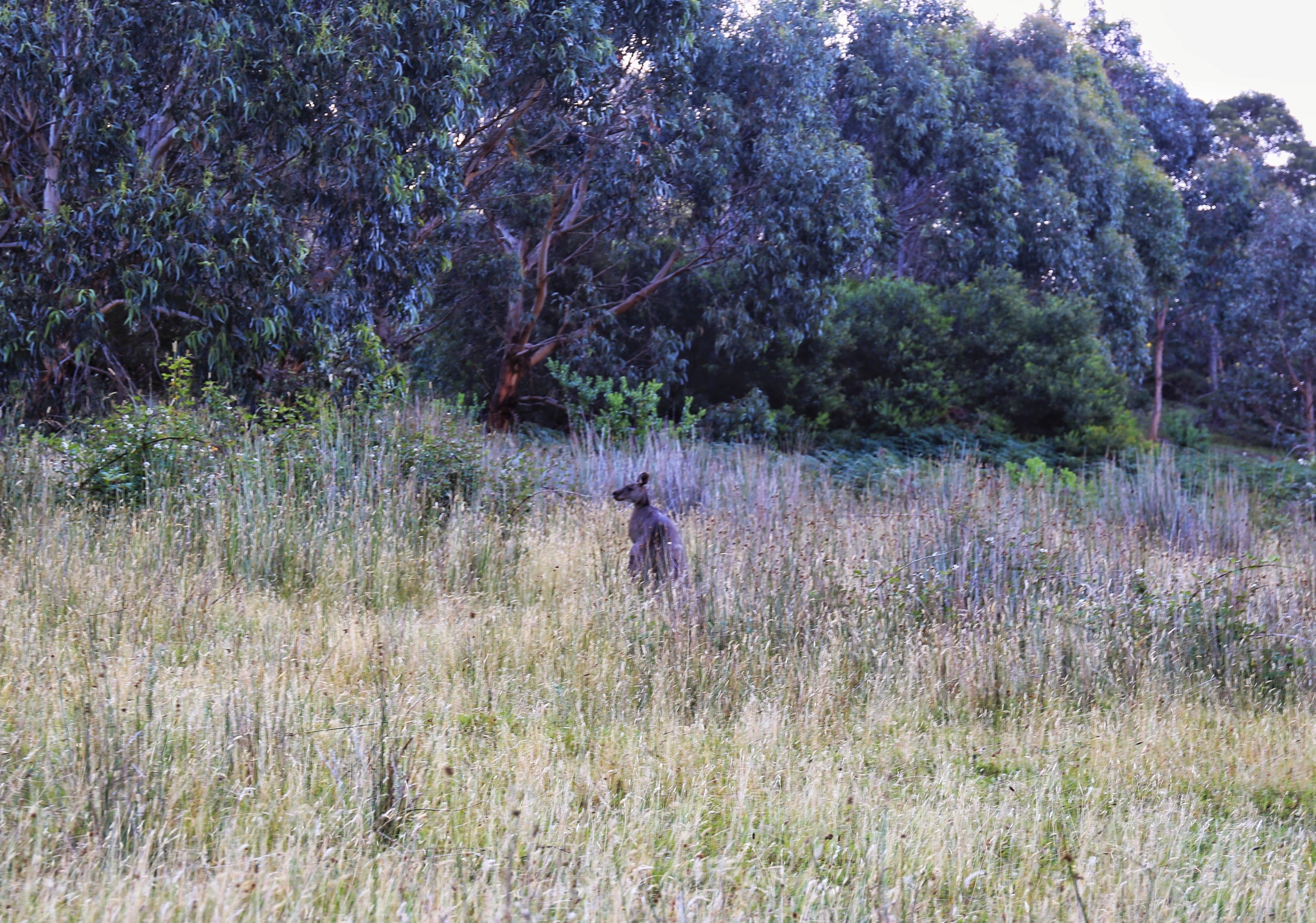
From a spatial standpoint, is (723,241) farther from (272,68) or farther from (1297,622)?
(1297,622)

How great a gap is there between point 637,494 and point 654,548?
30.1 inches

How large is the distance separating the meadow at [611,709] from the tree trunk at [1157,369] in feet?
65.9

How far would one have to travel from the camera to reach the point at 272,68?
38.7ft

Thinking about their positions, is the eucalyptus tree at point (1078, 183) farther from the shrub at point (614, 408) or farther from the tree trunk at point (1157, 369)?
the shrub at point (614, 408)

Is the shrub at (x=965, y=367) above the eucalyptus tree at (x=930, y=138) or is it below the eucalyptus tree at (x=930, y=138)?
below

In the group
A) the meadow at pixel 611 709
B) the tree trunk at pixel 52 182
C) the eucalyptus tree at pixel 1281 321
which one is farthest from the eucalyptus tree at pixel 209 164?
the eucalyptus tree at pixel 1281 321

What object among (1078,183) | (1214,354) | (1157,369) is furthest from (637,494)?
(1214,354)

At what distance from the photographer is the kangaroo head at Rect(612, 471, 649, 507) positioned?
7727 millimetres

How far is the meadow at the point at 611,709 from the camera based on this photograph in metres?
3.50

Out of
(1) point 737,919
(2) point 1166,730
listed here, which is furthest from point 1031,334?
(1) point 737,919

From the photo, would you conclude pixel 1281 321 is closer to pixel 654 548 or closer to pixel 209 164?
pixel 209 164

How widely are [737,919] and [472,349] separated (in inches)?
689

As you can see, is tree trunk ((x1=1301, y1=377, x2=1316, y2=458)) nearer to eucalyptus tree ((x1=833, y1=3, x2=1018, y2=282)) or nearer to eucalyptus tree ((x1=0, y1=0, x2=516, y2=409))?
eucalyptus tree ((x1=833, y1=3, x2=1018, y2=282))

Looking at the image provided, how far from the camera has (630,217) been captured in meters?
17.0
